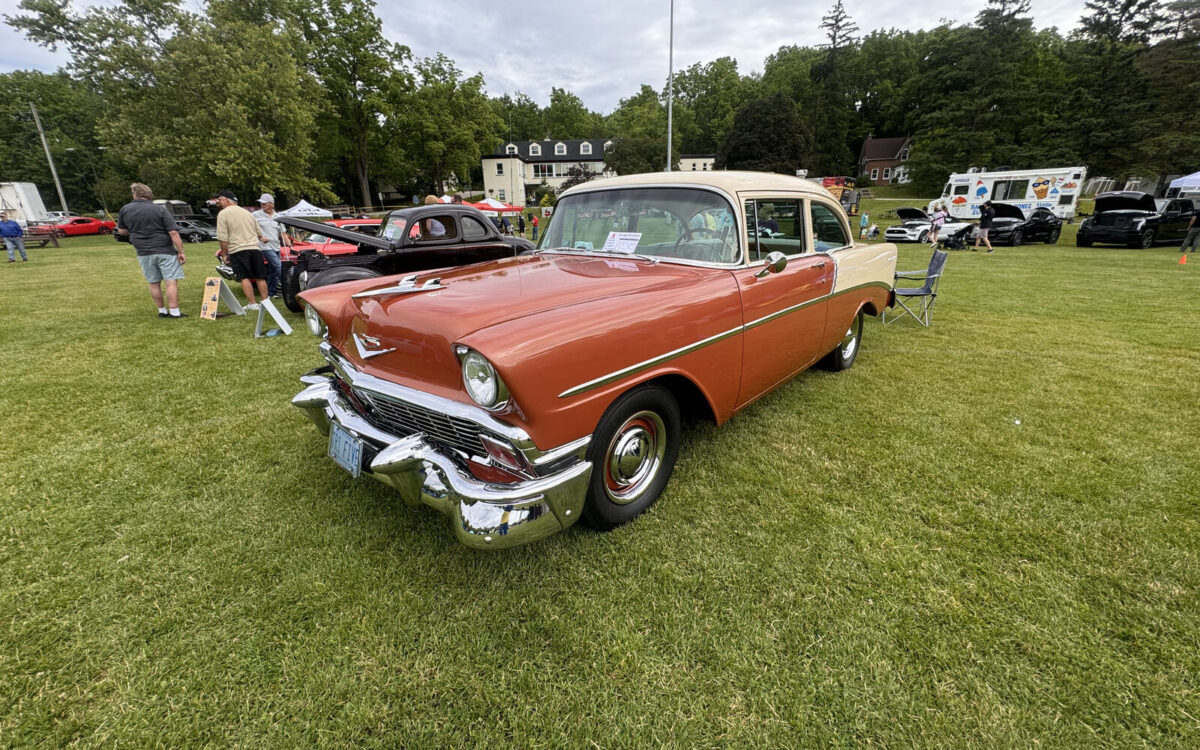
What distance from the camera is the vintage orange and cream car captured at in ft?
6.30

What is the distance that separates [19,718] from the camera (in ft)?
5.30

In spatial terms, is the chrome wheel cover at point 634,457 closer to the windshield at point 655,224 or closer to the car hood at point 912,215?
the windshield at point 655,224

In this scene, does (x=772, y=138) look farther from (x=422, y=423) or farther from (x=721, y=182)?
(x=422, y=423)

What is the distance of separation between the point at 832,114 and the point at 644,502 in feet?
216

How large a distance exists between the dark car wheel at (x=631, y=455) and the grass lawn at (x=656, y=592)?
6.3 inches

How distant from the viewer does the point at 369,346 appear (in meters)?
2.38

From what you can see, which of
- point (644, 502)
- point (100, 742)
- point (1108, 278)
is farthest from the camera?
point (1108, 278)

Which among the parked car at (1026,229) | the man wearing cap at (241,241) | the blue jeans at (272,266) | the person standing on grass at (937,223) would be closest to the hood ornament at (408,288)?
the man wearing cap at (241,241)

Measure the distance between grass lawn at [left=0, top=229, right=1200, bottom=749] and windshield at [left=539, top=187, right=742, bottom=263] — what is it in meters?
1.29

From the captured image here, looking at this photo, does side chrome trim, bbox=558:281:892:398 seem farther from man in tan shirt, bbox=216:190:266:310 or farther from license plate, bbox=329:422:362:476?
man in tan shirt, bbox=216:190:266:310

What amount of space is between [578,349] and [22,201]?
130ft

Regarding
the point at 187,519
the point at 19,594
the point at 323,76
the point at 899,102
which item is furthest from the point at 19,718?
the point at 899,102

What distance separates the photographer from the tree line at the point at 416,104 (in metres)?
22.1

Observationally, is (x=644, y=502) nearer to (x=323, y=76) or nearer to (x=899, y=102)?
(x=323, y=76)
